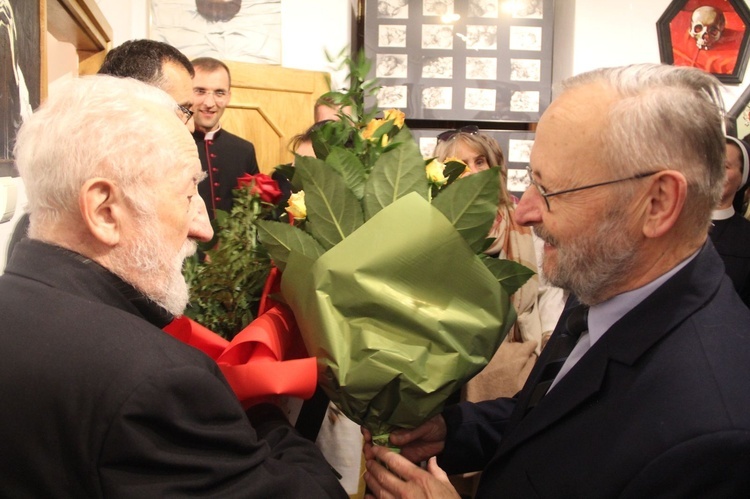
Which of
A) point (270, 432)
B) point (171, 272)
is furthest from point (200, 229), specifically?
point (270, 432)

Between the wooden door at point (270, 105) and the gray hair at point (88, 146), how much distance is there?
126 inches

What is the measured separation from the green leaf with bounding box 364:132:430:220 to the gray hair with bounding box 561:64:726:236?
314 millimetres

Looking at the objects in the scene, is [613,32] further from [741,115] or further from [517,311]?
[517,311]

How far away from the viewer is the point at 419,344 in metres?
1.10

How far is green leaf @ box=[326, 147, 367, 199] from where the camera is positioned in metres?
1.16

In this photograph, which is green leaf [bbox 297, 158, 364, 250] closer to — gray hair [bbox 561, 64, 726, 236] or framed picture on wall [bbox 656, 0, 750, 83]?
gray hair [bbox 561, 64, 726, 236]

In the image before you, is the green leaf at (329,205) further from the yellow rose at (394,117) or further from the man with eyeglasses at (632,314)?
the man with eyeglasses at (632,314)

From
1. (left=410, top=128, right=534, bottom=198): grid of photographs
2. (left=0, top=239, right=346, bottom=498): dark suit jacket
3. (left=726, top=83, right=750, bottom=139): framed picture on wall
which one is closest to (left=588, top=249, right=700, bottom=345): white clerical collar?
(left=0, top=239, right=346, bottom=498): dark suit jacket

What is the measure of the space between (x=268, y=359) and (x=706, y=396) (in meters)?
0.66

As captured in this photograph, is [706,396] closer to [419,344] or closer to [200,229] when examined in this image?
[419,344]

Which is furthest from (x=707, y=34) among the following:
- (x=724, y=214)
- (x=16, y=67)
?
(x=16, y=67)

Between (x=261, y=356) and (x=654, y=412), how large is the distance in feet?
2.01

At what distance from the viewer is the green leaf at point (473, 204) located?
110cm

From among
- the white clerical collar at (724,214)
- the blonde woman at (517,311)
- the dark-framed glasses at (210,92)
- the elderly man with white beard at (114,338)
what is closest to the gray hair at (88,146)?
the elderly man with white beard at (114,338)
